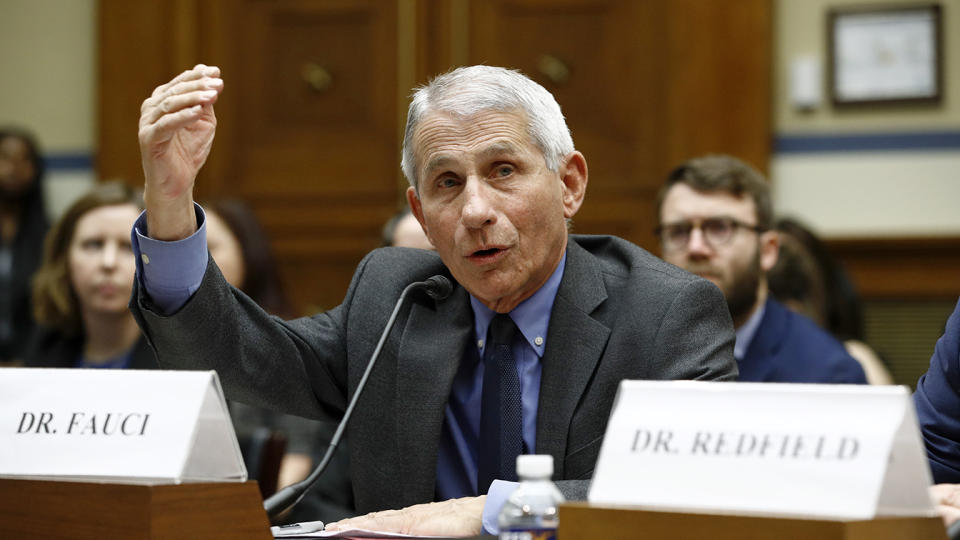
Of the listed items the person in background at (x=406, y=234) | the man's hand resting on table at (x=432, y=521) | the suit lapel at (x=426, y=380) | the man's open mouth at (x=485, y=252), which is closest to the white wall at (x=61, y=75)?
the person in background at (x=406, y=234)

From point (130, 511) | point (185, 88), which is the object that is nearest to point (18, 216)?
point (185, 88)

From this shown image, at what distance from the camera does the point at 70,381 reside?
50.2 inches

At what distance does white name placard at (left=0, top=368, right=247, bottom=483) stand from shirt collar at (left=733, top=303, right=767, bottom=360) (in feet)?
7.26

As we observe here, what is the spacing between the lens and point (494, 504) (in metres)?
1.42

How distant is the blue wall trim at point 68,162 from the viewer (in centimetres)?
525

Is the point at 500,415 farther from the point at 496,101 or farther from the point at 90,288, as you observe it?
the point at 90,288

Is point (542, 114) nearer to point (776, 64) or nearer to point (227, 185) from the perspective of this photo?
point (776, 64)

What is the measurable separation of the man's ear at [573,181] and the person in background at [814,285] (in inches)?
82.3

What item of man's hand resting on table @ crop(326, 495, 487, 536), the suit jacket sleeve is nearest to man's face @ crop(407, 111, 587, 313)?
the suit jacket sleeve

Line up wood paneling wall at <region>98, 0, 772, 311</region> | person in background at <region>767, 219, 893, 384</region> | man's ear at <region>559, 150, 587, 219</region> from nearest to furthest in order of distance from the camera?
man's ear at <region>559, 150, 587, 219</region> < person in background at <region>767, 219, 893, 384</region> < wood paneling wall at <region>98, 0, 772, 311</region>

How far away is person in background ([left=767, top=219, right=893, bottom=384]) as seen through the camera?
154 inches

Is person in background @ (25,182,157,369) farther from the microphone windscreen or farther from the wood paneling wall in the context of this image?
the wood paneling wall

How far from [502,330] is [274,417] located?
1.47m

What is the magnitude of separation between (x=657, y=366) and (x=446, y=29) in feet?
11.1
